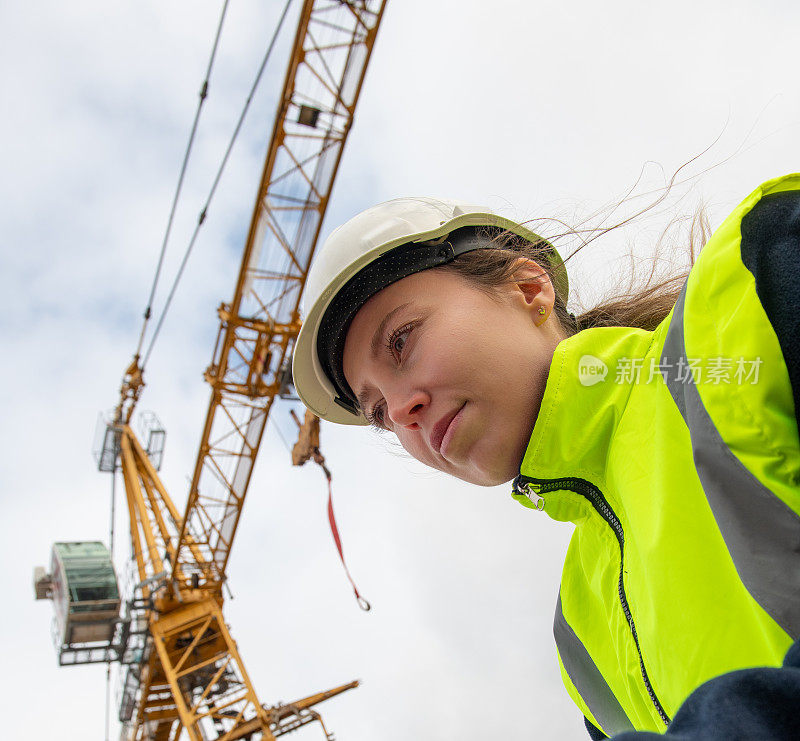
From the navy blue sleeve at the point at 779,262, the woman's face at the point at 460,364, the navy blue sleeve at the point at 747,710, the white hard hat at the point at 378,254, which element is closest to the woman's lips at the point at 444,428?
the woman's face at the point at 460,364

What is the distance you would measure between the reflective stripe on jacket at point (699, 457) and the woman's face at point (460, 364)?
159mm

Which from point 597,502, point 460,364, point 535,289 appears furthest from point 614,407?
point 535,289

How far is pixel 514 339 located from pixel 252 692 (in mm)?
15861

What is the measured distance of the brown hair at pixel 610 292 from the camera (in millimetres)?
1889

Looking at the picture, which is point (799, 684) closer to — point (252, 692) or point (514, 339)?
point (514, 339)

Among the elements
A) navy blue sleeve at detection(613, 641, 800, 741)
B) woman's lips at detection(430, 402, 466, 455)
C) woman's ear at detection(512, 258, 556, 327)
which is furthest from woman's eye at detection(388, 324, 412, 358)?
navy blue sleeve at detection(613, 641, 800, 741)

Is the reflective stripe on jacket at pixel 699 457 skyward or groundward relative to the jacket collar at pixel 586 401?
groundward

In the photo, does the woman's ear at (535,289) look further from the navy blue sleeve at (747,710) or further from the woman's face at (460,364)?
the navy blue sleeve at (747,710)

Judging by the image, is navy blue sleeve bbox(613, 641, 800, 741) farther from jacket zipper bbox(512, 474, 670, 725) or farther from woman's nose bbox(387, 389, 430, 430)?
woman's nose bbox(387, 389, 430, 430)

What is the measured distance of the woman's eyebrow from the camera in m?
1.84

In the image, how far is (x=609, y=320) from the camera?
1990mm

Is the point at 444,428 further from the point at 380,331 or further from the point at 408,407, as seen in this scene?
the point at 380,331

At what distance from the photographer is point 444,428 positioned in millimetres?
1690

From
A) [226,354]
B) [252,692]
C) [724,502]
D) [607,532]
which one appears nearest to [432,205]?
[607,532]
